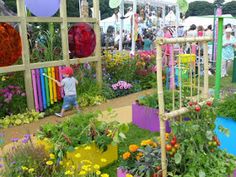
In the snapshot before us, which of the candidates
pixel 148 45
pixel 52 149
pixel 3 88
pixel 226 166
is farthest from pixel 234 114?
pixel 148 45

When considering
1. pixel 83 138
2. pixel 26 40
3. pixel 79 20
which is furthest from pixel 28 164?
pixel 79 20

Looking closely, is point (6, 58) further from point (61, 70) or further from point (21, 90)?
point (61, 70)

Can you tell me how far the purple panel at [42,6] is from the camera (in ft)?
21.7

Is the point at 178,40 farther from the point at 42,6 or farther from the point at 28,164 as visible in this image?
the point at 42,6

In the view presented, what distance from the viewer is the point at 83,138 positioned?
3.94 meters

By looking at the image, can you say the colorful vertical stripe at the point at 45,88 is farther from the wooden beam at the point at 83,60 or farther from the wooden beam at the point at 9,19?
the wooden beam at the point at 9,19

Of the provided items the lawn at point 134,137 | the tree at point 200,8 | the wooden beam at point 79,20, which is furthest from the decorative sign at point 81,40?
the tree at point 200,8

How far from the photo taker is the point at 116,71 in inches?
352

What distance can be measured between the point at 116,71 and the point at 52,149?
17.7ft

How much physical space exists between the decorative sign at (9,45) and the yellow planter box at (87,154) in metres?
2.84

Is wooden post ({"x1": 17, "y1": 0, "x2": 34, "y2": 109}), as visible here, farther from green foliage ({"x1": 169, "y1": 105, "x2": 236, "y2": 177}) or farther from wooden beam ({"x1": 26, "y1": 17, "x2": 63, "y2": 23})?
green foliage ({"x1": 169, "y1": 105, "x2": 236, "y2": 177})

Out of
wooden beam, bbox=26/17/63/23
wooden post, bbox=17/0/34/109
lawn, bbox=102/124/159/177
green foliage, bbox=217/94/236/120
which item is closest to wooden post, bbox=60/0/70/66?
wooden beam, bbox=26/17/63/23

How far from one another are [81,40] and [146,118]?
3001 millimetres

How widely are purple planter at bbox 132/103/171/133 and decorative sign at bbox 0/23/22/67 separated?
265cm
